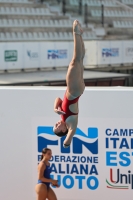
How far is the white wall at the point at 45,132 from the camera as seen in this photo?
6.66 meters

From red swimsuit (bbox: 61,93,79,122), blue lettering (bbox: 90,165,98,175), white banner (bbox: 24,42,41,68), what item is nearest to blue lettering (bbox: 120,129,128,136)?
blue lettering (bbox: 90,165,98,175)

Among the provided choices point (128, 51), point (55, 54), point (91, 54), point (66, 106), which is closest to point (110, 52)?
point (91, 54)

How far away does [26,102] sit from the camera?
6824mm

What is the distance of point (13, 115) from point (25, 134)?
30 centimetres

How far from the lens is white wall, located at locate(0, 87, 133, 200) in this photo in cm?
666

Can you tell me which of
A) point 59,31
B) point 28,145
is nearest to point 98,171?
point 28,145

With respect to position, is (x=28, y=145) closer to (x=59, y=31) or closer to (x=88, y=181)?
(x=88, y=181)

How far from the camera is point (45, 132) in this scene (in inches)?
267

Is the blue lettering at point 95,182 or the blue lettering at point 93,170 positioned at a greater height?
the blue lettering at point 93,170

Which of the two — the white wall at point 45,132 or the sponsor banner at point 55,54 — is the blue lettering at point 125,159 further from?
the sponsor banner at point 55,54

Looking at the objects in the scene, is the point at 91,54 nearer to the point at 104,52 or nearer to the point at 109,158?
the point at 104,52

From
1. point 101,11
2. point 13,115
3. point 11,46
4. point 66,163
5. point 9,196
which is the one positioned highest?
point 101,11

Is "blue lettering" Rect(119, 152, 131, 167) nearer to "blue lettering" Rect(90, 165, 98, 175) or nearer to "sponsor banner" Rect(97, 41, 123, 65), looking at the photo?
"blue lettering" Rect(90, 165, 98, 175)

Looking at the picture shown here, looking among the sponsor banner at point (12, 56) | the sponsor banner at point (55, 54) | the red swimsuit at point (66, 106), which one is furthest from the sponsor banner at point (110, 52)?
the red swimsuit at point (66, 106)
